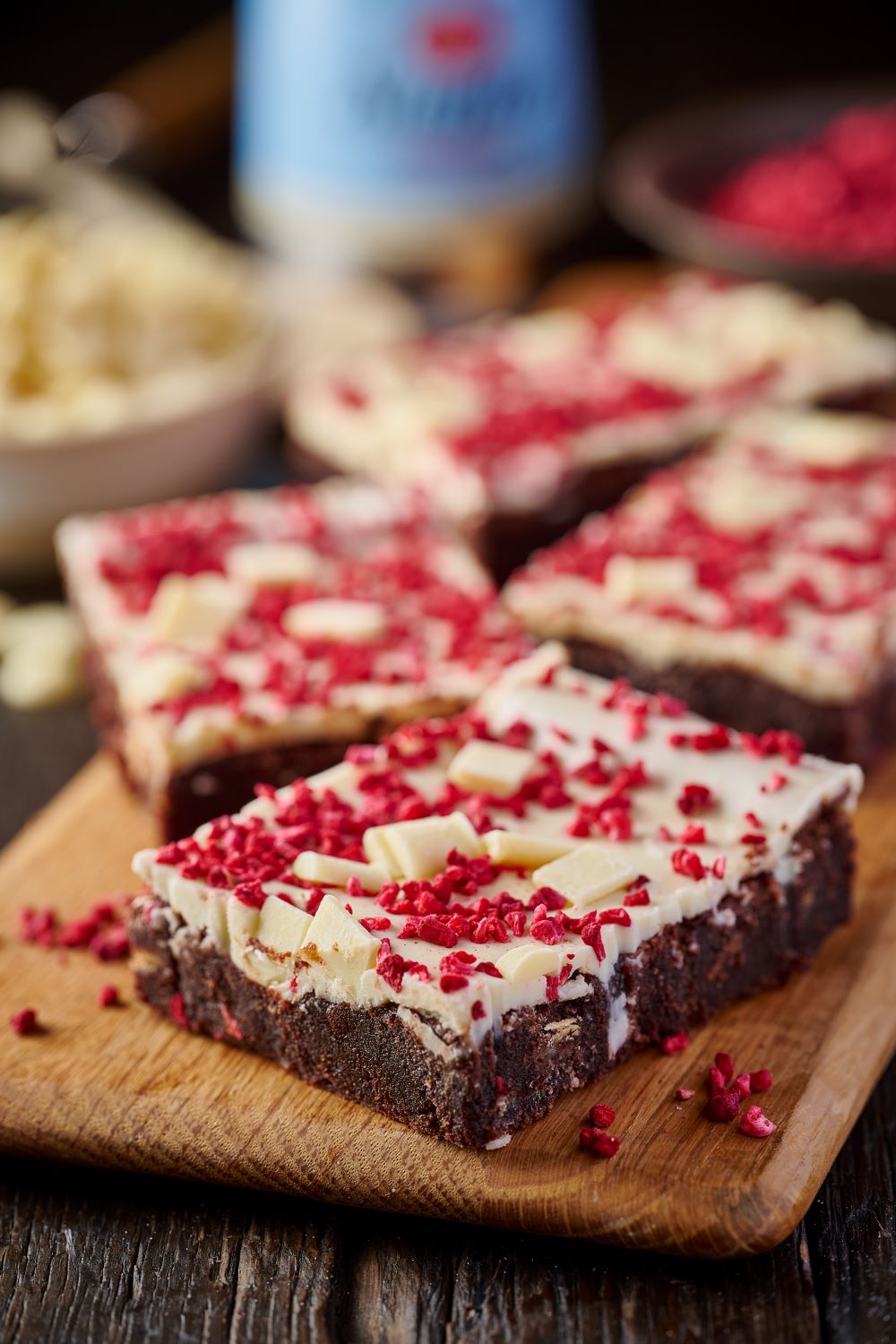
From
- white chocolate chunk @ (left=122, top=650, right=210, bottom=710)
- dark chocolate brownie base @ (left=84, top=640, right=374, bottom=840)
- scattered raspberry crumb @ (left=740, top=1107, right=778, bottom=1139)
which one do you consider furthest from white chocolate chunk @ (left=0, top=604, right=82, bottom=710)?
scattered raspberry crumb @ (left=740, top=1107, right=778, bottom=1139)

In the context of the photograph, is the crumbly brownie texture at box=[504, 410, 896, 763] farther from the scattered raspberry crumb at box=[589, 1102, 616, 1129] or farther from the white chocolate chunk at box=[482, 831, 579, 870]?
the scattered raspberry crumb at box=[589, 1102, 616, 1129]

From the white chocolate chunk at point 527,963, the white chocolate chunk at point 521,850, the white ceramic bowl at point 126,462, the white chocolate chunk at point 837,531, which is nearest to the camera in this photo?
the white chocolate chunk at point 527,963

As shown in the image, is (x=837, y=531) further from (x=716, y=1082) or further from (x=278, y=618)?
(x=716, y=1082)

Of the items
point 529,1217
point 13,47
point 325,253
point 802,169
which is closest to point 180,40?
point 13,47

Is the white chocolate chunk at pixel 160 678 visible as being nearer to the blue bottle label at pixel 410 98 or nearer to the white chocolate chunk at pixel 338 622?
the white chocolate chunk at pixel 338 622

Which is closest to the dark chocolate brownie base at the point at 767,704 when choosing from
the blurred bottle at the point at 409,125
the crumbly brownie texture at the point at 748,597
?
the crumbly brownie texture at the point at 748,597

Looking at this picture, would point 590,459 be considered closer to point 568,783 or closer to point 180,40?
point 568,783
